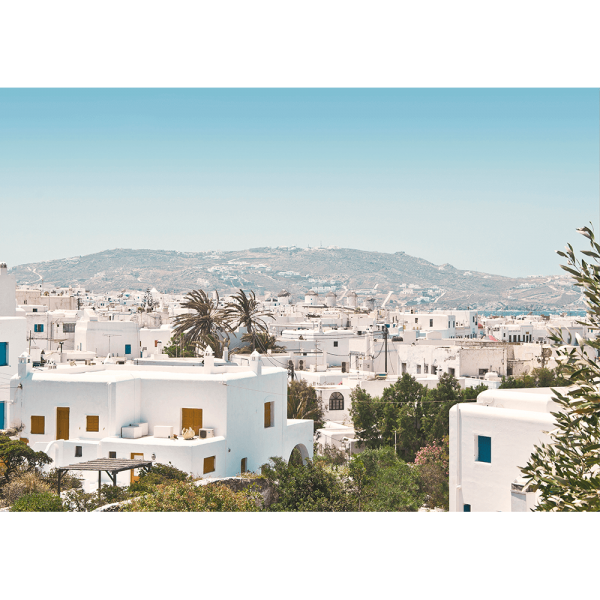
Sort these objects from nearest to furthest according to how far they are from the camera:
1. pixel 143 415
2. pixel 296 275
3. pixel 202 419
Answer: pixel 202 419 → pixel 143 415 → pixel 296 275

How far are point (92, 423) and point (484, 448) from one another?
6053 millimetres

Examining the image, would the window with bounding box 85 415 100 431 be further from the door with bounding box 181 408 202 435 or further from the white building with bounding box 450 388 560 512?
the white building with bounding box 450 388 560 512

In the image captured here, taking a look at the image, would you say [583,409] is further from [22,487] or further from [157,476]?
[22,487]

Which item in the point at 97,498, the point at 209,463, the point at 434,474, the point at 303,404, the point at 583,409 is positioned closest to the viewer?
the point at 583,409

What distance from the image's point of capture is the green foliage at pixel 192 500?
691 centimetres

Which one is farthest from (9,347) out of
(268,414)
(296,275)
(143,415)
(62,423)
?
(296,275)

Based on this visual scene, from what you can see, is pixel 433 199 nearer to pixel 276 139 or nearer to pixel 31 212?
pixel 276 139

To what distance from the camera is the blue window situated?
9758 millimetres

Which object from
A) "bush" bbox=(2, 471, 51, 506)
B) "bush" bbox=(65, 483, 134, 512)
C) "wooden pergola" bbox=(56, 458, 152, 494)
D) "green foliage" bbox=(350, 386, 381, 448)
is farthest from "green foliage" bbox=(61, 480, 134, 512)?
"green foliage" bbox=(350, 386, 381, 448)

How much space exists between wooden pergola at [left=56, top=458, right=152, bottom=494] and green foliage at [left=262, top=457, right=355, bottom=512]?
1.95m

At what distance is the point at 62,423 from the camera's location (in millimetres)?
11609

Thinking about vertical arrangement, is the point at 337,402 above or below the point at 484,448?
below
